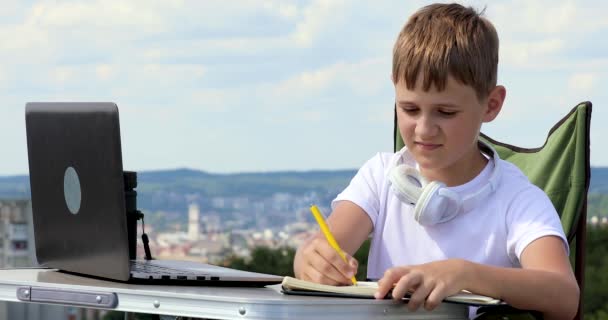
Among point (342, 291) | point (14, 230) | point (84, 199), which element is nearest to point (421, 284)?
point (342, 291)

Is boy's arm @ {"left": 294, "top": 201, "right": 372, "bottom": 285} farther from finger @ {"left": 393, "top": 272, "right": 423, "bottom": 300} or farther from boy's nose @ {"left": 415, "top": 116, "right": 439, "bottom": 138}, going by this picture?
boy's nose @ {"left": 415, "top": 116, "right": 439, "bottom": 138}

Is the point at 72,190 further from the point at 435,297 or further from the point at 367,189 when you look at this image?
the point at 435,297

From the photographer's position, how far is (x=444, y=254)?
221 centimetres

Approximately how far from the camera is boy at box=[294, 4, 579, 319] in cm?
194

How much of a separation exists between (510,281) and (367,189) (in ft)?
1.79

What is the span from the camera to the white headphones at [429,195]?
2.13 metres

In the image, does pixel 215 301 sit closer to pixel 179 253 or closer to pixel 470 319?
pixel 470 319

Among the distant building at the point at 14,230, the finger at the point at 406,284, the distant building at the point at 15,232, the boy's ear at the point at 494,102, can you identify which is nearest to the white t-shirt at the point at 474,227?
the boy's ear at the point at 494,102

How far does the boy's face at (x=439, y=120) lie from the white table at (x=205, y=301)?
35cm

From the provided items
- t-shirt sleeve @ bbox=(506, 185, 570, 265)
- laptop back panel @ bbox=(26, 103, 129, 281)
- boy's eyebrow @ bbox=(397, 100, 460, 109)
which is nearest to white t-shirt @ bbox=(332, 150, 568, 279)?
t-shirt sleeve @ bbox=(506, 185, 570, 265)

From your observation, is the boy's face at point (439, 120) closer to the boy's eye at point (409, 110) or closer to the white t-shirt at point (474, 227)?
the boy's eye at point (409, 110)

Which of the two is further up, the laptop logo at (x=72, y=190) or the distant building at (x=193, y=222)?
the laptop logo at (x=72, y=190)

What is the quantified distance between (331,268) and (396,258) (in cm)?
39

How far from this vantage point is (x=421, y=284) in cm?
177
